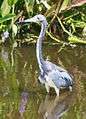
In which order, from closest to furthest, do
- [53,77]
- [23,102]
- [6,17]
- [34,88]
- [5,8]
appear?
[23,102] → [53,77] → [34,88] → [6,17] → [5,8]

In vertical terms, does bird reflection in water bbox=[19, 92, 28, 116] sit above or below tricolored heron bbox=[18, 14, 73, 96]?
below

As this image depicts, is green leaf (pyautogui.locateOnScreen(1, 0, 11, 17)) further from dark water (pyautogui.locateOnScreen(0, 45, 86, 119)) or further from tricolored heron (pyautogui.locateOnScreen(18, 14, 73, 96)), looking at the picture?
tricolored heron (pyautogui.locateOnScreen(18, 14, 73, 96))

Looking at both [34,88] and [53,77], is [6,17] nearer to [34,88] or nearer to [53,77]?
[34,88]

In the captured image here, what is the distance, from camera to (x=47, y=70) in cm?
686

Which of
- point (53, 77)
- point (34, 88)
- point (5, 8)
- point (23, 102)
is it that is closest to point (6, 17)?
point (5, 8)

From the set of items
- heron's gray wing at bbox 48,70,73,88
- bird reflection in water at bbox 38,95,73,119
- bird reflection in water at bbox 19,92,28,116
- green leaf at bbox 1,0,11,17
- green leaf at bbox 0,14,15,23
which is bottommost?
bird reflection in water at bbox 38,95,73,119

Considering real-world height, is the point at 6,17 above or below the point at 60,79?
above

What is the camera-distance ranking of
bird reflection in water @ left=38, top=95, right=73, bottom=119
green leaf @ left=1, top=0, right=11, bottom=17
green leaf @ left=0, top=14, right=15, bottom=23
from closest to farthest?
bird reflection in water @ left=38, top=95, right=73, bottom=119 < green leaf @ left=0, top=14, right=15, bottom=23 < green leaf @ left=1, top=0, right=11, bottom=17

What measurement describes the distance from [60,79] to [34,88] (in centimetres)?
42

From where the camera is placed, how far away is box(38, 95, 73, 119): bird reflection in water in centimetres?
615

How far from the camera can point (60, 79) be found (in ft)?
22.2

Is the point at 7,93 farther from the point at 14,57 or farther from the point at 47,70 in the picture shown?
the point at 14,57

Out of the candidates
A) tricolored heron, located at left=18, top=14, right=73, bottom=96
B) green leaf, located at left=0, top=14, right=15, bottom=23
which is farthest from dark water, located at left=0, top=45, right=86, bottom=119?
green leaf, located at left=0, top=14, right=15, bottom=23

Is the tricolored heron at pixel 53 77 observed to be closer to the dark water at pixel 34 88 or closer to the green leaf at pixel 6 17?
the dark water at pixel 34 88
